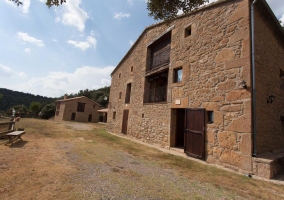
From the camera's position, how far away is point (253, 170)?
14.7ft

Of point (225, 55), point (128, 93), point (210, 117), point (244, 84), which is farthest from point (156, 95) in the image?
point (244, 84)

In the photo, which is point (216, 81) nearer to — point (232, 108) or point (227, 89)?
point (227, 89)

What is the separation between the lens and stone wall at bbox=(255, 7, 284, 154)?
524cm

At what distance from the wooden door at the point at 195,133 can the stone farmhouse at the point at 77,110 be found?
27.1 meters

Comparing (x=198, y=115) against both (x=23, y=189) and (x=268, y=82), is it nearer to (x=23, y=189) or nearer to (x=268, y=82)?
(x=268, y=82)

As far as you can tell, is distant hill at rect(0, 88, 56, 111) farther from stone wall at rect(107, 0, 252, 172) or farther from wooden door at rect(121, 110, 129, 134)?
stone wall at rect(107, 0, 252, 172)

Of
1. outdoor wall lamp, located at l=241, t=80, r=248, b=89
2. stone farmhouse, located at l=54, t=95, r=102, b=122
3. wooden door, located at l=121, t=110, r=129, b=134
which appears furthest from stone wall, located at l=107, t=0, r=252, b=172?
stone farmhouse, located at l=54, t=95, r=102, b=122

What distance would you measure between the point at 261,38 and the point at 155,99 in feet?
21.3

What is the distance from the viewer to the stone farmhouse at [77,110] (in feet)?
93.0

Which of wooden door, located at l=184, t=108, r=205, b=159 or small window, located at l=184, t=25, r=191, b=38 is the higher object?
small window, located at l=184, t=25, r=191, b=38

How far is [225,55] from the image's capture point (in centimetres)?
576

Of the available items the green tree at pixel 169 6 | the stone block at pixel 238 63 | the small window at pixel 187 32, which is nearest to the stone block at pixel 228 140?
the stone block at pixel 238 63

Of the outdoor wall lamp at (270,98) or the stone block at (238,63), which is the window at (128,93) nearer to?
the stone block at (238,63)

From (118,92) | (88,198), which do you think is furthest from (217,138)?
(118,92)
